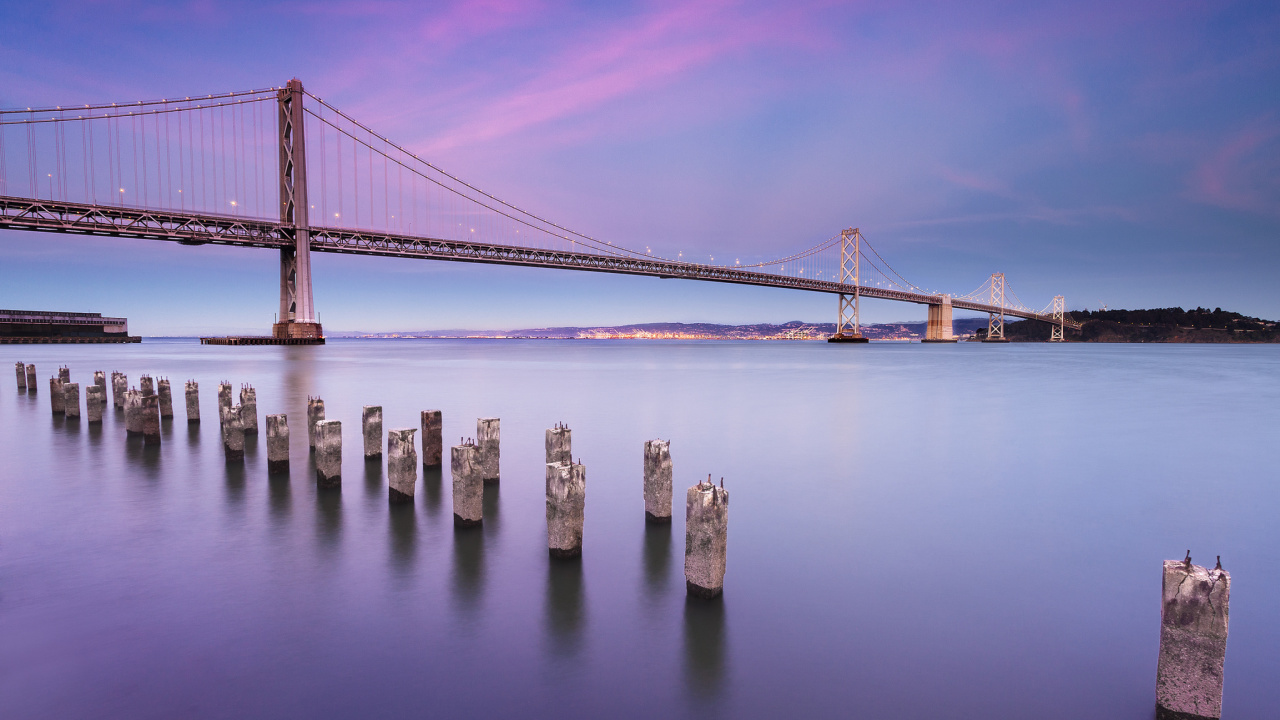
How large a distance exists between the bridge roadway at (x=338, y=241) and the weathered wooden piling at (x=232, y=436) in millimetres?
41163

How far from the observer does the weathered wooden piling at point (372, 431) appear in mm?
8117

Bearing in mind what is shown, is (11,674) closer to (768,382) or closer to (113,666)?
(113,666)

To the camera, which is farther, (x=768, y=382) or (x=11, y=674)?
(x=768, y=382)

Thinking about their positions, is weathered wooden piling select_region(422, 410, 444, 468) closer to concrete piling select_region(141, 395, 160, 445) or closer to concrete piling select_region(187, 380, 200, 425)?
concrete piling select_region(141, 395, 160, 445)

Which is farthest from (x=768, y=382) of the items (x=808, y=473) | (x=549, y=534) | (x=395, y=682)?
(x=395, y=682)

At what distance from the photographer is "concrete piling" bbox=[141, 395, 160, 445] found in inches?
381

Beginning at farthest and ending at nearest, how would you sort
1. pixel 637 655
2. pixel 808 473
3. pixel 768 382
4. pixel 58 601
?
pixel 768 382, pixel 808 473, pixel 58 601, pixel 637 655

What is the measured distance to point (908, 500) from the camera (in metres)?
7.47

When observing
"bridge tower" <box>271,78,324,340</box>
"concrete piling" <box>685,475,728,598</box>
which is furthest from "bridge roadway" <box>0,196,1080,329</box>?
"concrete piling" <box>685,475,728,598</box>

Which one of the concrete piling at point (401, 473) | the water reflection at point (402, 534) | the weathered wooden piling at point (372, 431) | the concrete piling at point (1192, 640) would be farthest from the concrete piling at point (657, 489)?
the weathered wooden piling at point (372, 431)

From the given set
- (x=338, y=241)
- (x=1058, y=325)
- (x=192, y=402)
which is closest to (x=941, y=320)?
(x=1058, y=325)

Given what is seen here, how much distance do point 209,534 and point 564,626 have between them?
391 centimetres

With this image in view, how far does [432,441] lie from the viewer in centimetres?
784

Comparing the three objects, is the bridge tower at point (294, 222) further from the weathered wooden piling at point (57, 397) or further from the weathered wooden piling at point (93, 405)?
the weathered wooden piling at point (93, 405)
